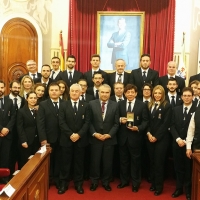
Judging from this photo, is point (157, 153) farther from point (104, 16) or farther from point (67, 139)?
point (104, 16)

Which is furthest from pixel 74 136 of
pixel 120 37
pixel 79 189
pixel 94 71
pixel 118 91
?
pixel 120 37

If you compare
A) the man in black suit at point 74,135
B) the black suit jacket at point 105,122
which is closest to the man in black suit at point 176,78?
the black suit jacket at point 105,122

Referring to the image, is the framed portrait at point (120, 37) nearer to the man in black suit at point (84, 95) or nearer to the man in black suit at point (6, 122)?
the man in black suit at point (84, 95)

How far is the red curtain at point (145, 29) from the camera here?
774cm

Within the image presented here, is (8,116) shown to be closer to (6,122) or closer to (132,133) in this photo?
(6,122)

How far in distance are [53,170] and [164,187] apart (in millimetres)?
1580

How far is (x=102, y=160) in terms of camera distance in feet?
14.3

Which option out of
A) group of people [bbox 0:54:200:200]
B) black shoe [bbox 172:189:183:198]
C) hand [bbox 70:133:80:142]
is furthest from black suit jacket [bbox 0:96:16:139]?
black shoe [bbox 172:189:183:198]

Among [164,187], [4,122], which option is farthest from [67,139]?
[164,187]

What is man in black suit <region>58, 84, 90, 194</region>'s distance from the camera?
13.4ft

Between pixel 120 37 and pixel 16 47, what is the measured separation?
8.66 ft

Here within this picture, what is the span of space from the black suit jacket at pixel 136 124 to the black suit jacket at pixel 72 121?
1.63 ft

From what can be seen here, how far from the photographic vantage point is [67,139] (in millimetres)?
4141

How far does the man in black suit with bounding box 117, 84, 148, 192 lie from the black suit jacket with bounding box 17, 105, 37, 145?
3.87 feet
